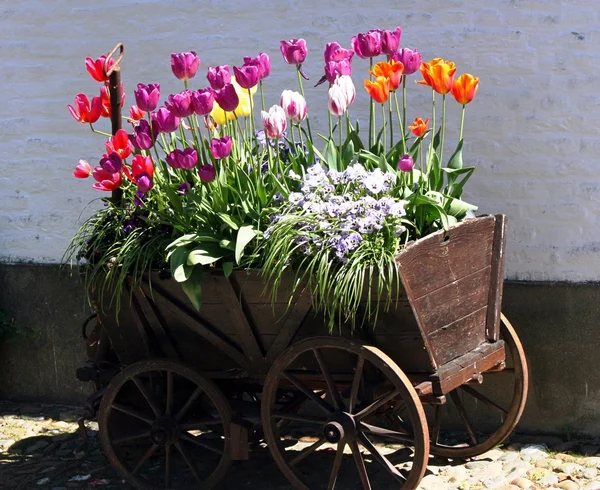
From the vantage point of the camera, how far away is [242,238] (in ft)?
12.0

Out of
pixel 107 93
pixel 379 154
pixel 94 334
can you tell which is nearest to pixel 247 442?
pixel 94 334

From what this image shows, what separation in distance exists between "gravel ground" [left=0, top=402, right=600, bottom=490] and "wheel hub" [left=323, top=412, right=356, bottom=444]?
0.57m

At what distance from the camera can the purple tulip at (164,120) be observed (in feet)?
12.3

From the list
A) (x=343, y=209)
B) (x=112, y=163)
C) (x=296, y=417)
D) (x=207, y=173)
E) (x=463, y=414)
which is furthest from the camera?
(x=463, y=414)

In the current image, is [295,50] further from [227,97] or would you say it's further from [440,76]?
[440,76]

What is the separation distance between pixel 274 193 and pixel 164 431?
3.67 ft

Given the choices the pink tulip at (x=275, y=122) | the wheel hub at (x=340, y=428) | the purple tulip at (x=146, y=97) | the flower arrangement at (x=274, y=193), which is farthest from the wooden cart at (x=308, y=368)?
the purple tulip at (x=146, y=97)

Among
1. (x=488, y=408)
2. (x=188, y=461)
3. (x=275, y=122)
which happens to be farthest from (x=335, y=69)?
(x=488, y=408)

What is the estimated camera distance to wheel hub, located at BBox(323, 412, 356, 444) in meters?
3.80

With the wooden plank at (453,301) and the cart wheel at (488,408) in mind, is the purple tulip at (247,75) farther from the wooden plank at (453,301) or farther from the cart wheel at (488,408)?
the cart wheel at (488,408)

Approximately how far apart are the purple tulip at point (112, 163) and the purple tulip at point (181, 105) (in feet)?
1.00

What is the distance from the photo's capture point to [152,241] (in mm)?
3953

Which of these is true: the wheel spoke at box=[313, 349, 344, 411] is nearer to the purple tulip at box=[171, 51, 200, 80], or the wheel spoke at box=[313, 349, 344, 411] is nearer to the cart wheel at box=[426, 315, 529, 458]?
the cart wheel at box=[426, 315, 529, 458]

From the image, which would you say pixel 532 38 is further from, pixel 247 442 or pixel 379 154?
pixel 247 442
